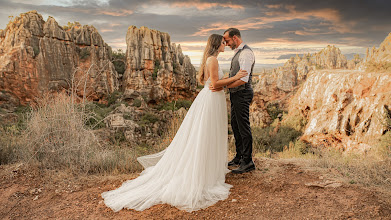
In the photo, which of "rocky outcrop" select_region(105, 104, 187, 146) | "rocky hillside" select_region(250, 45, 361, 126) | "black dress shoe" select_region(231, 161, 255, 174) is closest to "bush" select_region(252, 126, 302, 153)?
"rocky hillside" select_region(250, 45, 361, 126)

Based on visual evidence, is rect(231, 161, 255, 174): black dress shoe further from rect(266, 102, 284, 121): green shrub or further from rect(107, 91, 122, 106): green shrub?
rect(107, 91, 122, 106): green shrub

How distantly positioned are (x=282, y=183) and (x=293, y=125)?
1789 cm

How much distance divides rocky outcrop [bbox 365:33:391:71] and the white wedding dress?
13754 millimetres

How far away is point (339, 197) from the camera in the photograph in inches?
116

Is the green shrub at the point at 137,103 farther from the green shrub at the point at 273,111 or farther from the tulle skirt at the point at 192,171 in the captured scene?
the tulle skirt at the point at 192,171

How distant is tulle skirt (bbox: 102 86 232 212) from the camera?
2955 millimetres

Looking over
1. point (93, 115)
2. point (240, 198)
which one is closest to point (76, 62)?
point (93, 115)

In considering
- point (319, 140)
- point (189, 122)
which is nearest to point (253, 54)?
point (189, 122)

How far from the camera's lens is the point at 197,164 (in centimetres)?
310

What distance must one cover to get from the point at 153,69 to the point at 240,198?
41.1 metres

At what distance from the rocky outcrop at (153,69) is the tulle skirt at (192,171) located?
36.4 meters

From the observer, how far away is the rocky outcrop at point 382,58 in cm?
1343

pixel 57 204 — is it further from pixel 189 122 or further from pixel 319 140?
pixel 319 140

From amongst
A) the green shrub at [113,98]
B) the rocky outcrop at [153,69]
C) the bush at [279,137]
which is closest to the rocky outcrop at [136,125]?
the bush at [279,137]
